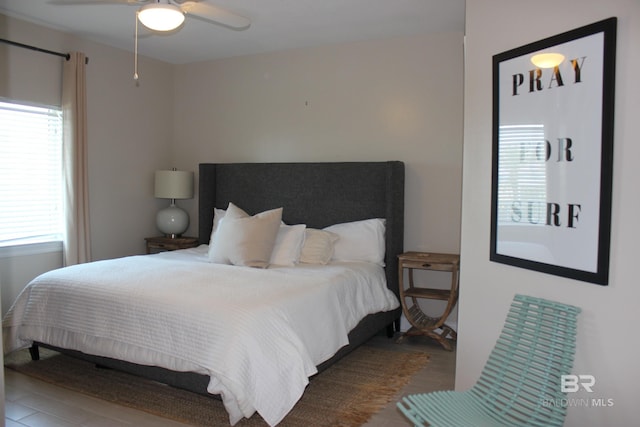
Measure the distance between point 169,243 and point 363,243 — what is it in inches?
84.0

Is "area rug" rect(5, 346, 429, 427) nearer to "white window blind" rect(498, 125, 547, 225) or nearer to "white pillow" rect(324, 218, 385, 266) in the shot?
"white pillow" rect(324, 218, 385, 266)

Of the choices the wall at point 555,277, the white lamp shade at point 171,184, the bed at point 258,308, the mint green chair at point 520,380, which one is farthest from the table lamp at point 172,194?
the mint green chair at point 520,380

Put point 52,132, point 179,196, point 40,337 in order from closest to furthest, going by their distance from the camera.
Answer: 1. point 40,337
2. point 52,132
3. point 179,196

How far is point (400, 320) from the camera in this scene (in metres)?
4.55

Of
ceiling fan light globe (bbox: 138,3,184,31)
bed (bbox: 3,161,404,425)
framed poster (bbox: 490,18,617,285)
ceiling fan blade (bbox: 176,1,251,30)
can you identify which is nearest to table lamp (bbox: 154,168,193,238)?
bed (bbox: 3,161,404,425)

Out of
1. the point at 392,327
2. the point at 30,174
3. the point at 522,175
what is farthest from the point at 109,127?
the point at 522,175

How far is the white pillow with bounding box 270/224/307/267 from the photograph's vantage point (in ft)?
13.3

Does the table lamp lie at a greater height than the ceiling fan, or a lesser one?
lesser

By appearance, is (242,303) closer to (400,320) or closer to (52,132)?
(400,320)

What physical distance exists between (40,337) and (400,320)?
2.88m

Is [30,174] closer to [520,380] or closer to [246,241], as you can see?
[246,241]

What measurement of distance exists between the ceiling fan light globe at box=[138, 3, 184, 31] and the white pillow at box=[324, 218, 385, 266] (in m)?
2.24

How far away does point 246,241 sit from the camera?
3934 mm

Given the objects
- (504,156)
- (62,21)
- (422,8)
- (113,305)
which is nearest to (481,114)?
(504,156)
